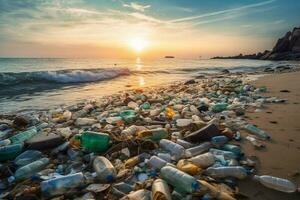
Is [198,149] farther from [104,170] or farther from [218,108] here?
[218,108]

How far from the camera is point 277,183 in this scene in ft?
6.88

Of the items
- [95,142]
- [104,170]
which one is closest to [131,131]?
[95,142]

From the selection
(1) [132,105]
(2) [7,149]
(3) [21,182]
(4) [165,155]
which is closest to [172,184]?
(4) [165,155]

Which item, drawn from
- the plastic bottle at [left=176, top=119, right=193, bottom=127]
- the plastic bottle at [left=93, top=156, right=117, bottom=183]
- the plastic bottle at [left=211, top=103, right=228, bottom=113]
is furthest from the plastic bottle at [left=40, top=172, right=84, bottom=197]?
the plastic bottle at [left=211, top=103, right=228, bottom=113]

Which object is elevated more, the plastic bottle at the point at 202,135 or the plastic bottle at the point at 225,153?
the plastic bottle at the point at 202,135

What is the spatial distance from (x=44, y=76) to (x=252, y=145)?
14.0 meters

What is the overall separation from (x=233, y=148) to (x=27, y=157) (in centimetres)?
233

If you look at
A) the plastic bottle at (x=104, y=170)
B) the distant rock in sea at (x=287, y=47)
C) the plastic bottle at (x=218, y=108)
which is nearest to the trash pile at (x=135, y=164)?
the plastic bottle at (x=104, y=170)

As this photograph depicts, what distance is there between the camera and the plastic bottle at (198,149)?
106 inches

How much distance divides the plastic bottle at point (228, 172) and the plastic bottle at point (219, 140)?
2.17 feet

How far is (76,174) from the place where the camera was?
2287 mm

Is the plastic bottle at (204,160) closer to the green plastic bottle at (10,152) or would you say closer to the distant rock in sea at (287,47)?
the green plastic bottle at (10,152)

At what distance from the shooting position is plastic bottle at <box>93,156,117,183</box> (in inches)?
89.7

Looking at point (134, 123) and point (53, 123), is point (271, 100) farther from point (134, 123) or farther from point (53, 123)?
point (53, 123)
